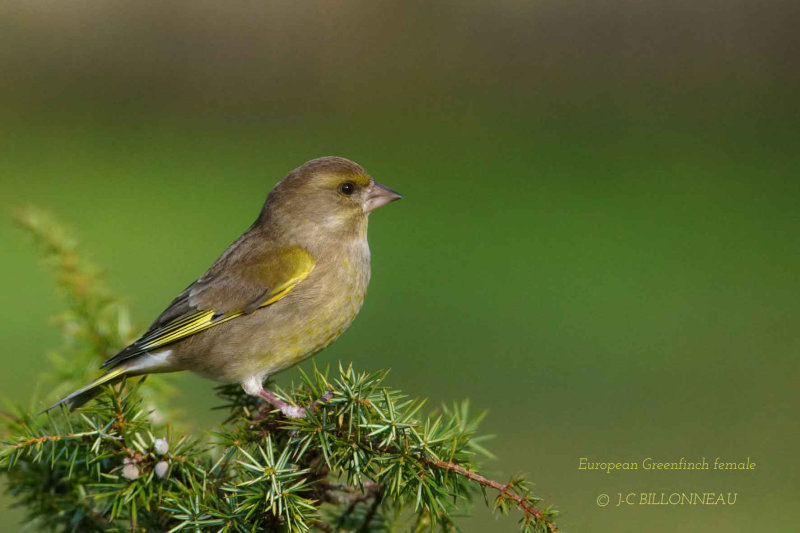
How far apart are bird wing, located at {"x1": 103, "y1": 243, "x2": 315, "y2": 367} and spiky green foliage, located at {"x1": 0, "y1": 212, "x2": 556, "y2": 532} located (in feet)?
3.05

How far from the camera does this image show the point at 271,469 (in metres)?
2.20

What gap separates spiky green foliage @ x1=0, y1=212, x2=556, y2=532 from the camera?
7.13 feet

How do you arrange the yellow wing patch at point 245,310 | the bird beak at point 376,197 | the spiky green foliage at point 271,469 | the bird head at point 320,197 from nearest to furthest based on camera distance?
1. the spiky green foliage at point 271,469
2. the yellow wing patch at point 245,310
3. the bird head at point 320,197
4. the bird beak at point 376,197

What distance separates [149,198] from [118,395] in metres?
7.93

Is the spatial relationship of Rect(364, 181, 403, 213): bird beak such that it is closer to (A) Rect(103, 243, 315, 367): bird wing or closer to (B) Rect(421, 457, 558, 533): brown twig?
(A) Rect(103, 243, 315, 367): bird wing

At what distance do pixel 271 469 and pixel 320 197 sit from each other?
1775 millimetres

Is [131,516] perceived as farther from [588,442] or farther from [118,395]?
[588,442]

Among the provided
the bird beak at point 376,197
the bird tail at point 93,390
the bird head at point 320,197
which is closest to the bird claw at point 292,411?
the bird tail at point 93,390

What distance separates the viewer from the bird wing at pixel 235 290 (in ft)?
11.6

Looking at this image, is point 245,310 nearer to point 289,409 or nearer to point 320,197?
point 320,197

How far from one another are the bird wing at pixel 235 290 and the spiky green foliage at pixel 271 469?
93 cm

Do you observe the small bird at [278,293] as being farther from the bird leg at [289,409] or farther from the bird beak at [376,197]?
the bird leg at [289,409]

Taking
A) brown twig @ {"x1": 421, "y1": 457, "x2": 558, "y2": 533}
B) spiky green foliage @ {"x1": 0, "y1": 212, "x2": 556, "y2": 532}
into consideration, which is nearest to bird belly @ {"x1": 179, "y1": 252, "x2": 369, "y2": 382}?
spiky green foliage @ {"x1": 0, "y1": 212, "x2": 556, "y2": 532}

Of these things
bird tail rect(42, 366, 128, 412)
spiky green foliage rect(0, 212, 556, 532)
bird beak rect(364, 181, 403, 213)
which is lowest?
spiky green foliage rect(0, 212, 556, 532)
